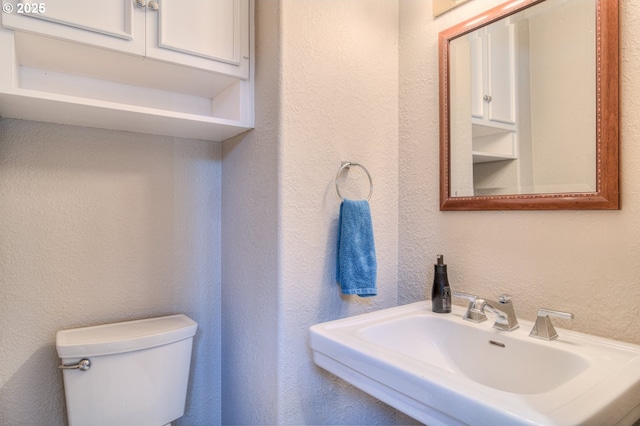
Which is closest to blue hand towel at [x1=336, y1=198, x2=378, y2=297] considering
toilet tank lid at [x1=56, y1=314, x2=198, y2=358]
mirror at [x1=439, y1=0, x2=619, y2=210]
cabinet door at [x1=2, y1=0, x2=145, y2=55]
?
mirror at [x1=439, y1=0, x2=619, y2=210]

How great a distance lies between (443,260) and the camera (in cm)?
133

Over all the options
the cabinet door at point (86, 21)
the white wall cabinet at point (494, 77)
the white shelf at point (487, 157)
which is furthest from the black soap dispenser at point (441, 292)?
the cabinet door at point (86, 21)

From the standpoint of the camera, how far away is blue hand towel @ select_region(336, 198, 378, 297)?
1253 millimetres

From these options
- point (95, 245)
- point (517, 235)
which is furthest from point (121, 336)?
point (517, 235)

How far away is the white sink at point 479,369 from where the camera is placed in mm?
651

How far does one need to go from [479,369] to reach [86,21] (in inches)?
58.7

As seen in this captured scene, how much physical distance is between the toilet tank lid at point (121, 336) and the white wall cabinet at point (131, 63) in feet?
2.39

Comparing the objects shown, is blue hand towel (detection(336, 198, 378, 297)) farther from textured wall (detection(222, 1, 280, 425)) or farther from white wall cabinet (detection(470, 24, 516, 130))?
white wall cabinet (detection(470, 24, 516, 130))

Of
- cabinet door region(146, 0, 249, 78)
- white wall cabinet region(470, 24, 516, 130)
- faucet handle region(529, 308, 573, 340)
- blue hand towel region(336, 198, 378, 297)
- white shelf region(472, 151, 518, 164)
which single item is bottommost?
faucet handle region(529, 308, 573, 340)

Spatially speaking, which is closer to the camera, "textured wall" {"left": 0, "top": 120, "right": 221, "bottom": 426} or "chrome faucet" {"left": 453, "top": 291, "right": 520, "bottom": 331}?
"chrome faucet" {"left": 453, "top": 291, "right": 520, "bottom": 331}

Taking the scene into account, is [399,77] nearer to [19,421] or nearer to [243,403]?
[243,403]

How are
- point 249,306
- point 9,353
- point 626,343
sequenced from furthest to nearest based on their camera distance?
point 249,306
point 9,353
point 626,343

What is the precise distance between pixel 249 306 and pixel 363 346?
1.92 feet

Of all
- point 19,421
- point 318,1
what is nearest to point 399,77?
point 318,1
